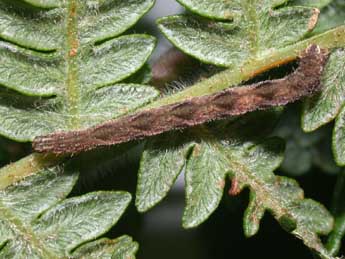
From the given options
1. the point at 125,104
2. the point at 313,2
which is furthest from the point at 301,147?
the point at 125,104

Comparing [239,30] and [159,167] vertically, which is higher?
[239,30]

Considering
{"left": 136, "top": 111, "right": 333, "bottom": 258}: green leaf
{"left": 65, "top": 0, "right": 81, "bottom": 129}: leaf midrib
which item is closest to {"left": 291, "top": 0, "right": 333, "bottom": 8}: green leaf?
{"left": 136, "top": 111, "right": 333, "bottom": 258}: green leaf

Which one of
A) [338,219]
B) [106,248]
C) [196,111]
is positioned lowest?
[338,219]

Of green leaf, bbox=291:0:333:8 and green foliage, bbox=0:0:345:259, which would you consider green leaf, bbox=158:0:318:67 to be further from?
green leaf, bbox=291:0:333:8

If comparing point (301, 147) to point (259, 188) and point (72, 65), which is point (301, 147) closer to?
point (259, 188)

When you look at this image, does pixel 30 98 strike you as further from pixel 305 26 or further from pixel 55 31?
pixel 305 26

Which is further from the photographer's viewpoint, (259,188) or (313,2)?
(313,2)

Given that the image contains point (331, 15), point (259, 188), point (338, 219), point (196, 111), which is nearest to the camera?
point (196, 111)
